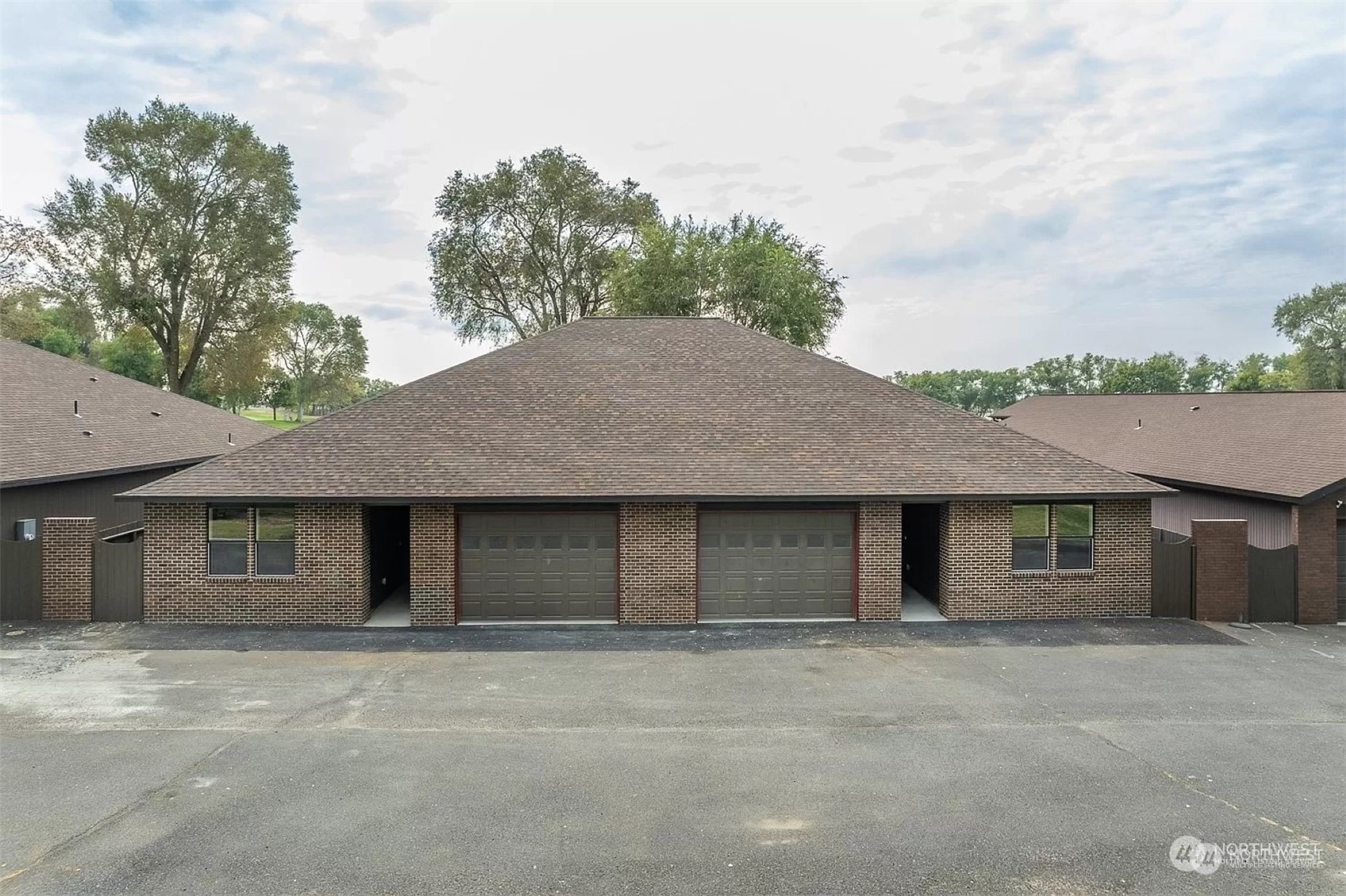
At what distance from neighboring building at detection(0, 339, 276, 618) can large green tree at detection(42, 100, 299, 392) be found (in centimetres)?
1431

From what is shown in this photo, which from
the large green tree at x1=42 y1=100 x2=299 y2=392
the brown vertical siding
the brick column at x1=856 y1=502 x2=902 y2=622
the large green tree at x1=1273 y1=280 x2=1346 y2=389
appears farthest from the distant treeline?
the large green tree at x1=42 y1=100 x2=299 y2=392

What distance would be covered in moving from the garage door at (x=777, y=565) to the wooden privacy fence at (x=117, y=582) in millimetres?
10299

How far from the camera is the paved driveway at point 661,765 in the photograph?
5738 millimetres

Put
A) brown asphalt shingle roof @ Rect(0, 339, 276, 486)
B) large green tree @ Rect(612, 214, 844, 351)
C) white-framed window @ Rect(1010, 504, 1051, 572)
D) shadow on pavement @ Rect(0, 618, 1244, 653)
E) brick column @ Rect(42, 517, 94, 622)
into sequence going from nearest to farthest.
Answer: shadow on pavement @ Rect(0, 618, 1244, 653)
brick column @ Rect(42, 517, 94, 622)
white-framed window @ Rect(1010, 504, 1051, 572)
brown asphalt shingle roof @ Rect(0, 339, 276, 486)
large green tree @ Rect(612, 214, 844, 351)

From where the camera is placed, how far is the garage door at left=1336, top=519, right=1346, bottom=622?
546 inches

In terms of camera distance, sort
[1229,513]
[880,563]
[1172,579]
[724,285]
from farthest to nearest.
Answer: [724,285] < [1229,513] < [1172,579] < [880,563]

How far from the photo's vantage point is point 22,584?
42.6 feet

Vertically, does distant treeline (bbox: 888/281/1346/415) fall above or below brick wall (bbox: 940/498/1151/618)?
above

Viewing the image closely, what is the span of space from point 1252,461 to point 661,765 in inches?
660

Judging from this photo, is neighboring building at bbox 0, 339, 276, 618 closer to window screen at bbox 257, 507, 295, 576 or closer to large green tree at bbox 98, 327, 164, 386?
window screen at bbox 257, 507, 295, 576

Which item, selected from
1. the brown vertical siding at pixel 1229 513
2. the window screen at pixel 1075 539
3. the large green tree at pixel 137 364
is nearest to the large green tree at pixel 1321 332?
the brown vertical siding at pixel 1229 513

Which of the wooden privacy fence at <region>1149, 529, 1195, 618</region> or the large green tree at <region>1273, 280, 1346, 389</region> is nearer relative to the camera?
the wooden privacy fence at <region>1149, 529, 1195, 618</region>

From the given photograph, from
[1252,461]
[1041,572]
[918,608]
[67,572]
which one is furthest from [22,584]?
[1252,461]

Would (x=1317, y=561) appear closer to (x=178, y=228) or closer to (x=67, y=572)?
(x=67, y=572)
